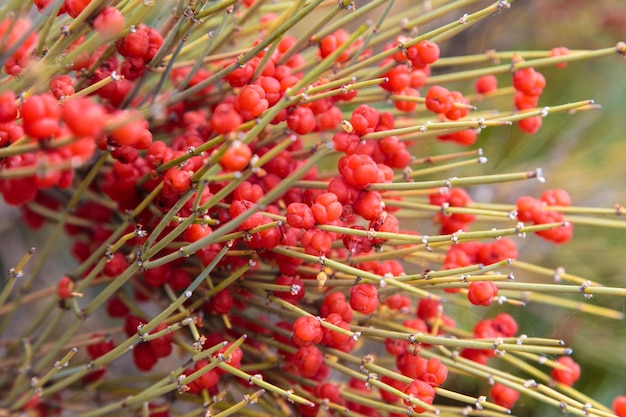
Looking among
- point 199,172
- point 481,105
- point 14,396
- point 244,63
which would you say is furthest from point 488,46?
point 14,396

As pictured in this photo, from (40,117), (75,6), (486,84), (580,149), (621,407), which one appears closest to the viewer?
(40,117)

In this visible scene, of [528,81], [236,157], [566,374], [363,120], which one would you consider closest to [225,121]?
[236,157]

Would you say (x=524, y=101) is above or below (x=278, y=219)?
above

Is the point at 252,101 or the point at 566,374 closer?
the point at 252,101

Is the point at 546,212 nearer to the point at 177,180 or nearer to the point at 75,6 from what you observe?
the point at 177,180

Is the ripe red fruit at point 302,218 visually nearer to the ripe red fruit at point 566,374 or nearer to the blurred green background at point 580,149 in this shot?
the ripe red fruit at point 566,374

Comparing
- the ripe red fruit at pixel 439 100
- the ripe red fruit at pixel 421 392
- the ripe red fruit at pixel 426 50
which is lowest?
the ripe red fruit at pixel 421 392

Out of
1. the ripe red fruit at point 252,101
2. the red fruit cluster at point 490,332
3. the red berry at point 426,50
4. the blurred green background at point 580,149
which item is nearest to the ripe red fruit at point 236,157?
the ripe red fruit at point 252,101

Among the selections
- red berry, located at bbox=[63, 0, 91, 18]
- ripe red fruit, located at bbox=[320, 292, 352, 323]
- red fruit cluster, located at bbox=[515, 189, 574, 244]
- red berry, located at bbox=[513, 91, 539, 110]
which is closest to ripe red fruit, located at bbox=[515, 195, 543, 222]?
red fruit cluster, located at bbox=[515, 189, 574, 244]
